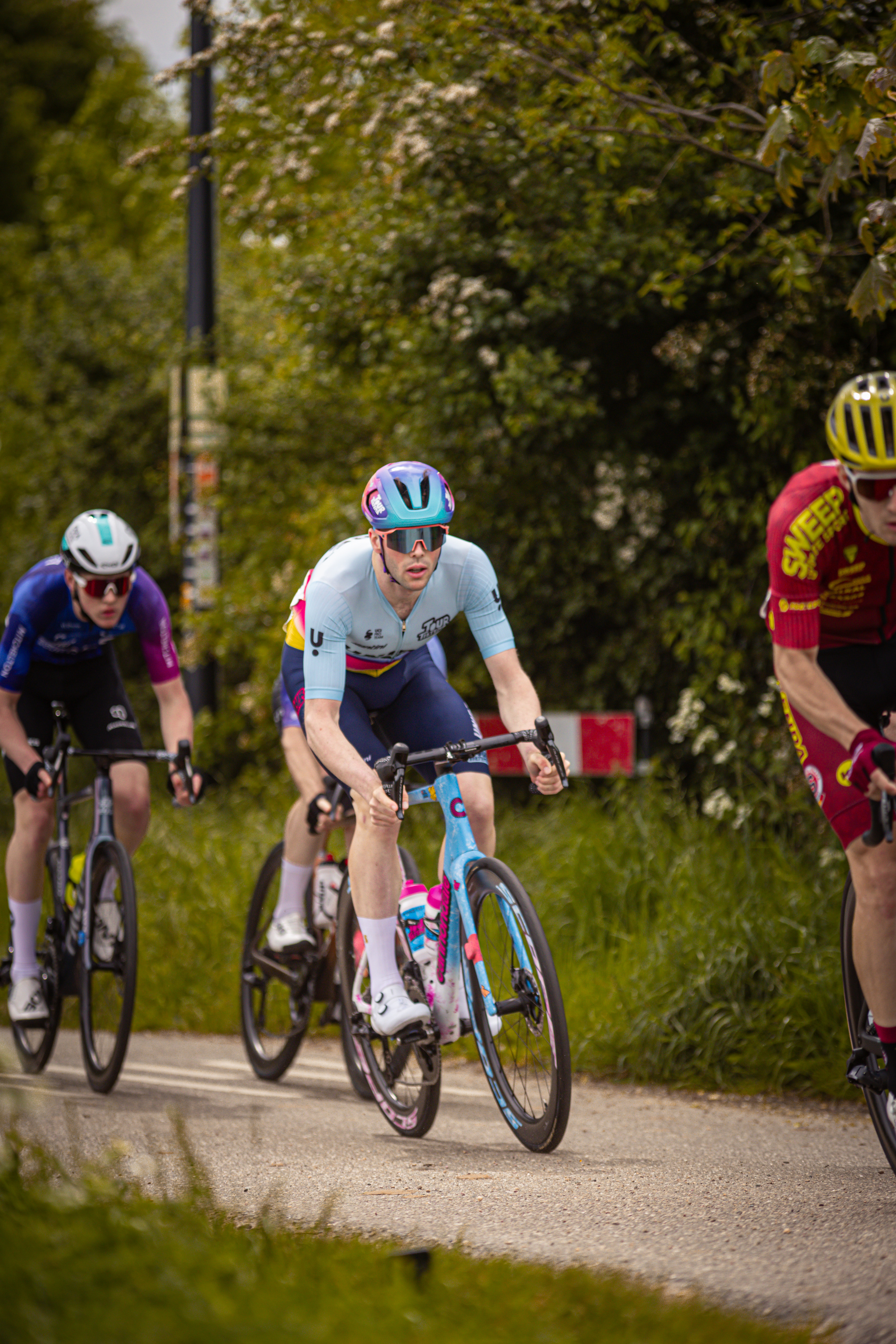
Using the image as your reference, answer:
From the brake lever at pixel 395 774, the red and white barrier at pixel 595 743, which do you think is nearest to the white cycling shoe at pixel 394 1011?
the brake lever at pixel 395 774

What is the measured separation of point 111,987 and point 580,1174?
261 centimetres

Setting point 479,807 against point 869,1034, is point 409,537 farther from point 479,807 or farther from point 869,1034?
point 869,1034

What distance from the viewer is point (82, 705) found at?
258 inches

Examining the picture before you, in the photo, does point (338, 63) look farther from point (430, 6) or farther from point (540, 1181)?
point (540, 1181)

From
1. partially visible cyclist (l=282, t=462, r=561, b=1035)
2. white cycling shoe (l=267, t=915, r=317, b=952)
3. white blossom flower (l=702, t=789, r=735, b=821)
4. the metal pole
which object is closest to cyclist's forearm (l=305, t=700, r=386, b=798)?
partially visible cyclist (l=282, t=462, r=561, b=1035)

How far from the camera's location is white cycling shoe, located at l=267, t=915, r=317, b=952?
237 inches

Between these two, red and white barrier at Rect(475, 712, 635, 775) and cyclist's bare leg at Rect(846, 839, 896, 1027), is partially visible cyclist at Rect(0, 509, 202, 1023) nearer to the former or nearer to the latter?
red and white barrier at Rect(475, 712, 635, 775)

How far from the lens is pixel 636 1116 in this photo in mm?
5219

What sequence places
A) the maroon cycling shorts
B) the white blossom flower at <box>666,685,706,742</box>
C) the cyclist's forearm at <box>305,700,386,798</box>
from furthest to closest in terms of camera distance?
the white blossom flower at <box>666,685,706,742</box>
the cyclist's forearm at <box>305,700,386,798</box>
the maroon cycling shorts

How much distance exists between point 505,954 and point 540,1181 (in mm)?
676

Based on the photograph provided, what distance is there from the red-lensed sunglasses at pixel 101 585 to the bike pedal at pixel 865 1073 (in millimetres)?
3557

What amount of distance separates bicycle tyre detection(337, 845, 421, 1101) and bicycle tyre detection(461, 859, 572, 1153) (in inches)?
30.9

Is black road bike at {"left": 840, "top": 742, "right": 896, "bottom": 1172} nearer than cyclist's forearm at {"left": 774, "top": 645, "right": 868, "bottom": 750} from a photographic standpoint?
Yes

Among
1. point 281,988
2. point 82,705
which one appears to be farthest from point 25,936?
point 281,988
